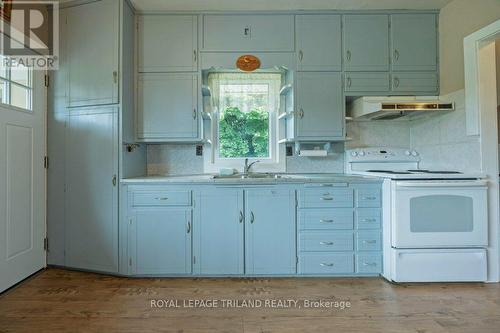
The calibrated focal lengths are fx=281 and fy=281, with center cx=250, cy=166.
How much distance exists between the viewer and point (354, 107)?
2984 mm

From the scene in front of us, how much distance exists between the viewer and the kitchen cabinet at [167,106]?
279 centimetres

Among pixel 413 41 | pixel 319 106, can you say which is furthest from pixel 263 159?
pixel 413 41

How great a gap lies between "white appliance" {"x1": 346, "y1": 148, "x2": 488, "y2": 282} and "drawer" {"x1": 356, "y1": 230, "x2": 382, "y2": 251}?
0.53 feet

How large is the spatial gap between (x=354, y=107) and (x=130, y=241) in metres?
2.58

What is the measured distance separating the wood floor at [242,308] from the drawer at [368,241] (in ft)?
0.92

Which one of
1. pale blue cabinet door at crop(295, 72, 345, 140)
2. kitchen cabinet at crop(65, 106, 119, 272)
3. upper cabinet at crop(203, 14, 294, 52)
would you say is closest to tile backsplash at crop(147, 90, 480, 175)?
pale blue cabinet door at crop(295, 72, 345, 140)

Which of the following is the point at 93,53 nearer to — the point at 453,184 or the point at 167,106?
the point at 167,106

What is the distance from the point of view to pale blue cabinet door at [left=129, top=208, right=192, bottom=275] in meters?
A: 2.50

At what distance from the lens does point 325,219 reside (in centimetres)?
251

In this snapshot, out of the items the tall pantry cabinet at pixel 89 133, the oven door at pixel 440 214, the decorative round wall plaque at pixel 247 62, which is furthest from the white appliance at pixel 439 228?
the tall pantry cabinet at pixel 89 133

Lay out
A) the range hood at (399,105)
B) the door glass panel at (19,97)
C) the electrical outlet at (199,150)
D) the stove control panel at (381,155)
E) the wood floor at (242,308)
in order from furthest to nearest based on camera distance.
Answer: the electrical outlet at (199,150), the stove control panel at (381,155), the range hood at (399,105), the door glass panel at (19,97), the wood floor at (242,308)

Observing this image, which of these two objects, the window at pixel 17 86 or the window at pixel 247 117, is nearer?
the window at pixel 17 86

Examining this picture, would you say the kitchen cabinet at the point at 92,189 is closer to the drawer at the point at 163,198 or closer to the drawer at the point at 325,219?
the drawer at the point at 163,198

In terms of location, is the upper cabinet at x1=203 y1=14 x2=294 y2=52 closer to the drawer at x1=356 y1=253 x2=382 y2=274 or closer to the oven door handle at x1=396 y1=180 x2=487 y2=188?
the oven door handle at x1=396 y1=180 x2=487 y2=188
